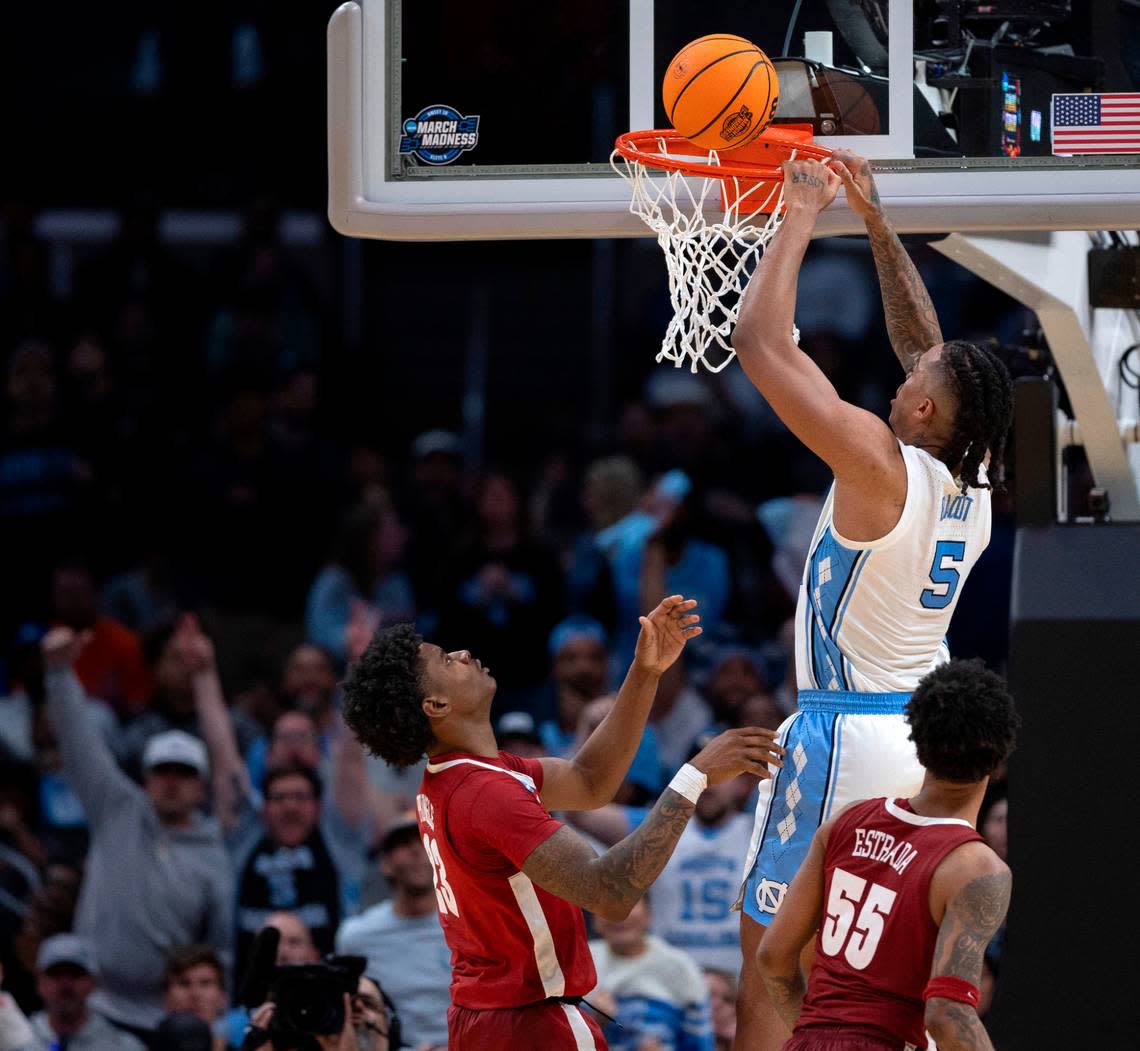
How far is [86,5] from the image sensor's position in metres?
14.6

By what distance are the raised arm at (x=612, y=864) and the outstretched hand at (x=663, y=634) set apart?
1.52 feet

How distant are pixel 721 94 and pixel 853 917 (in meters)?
2.02

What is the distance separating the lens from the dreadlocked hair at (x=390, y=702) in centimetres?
445

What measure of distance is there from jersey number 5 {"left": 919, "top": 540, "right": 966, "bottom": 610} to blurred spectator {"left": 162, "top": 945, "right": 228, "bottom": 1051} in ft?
13.1

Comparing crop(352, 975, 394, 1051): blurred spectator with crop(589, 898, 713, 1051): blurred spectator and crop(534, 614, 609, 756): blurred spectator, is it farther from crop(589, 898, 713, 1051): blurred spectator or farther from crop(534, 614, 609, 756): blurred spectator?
crop(534, 614, 609, 756): blurred spectator

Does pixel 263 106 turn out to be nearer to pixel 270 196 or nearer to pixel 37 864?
pixel 270 196

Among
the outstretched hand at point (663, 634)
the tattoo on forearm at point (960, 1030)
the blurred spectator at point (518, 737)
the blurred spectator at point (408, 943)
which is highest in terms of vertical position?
the outstretched hand at point (663, 634)

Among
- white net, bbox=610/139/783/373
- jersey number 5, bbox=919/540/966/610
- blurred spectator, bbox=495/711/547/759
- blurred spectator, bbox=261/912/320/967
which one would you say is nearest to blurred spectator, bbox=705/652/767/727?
blurred spectator, bbox=495/711/547/759

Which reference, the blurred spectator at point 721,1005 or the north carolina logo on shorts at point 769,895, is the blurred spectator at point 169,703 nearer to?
the blurred spectator at point 721,1005

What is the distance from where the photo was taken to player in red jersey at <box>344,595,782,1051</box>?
4211 millimetres

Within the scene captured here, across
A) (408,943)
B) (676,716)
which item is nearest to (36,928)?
(408,943)

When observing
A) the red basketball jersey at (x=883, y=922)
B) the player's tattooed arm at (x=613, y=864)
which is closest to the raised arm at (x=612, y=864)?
the player's tattooed arm at (x=613, y=864)

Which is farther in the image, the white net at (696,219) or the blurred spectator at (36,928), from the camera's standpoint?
the blurred spectator at (36,928)

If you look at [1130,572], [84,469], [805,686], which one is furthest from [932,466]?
[84,469]
